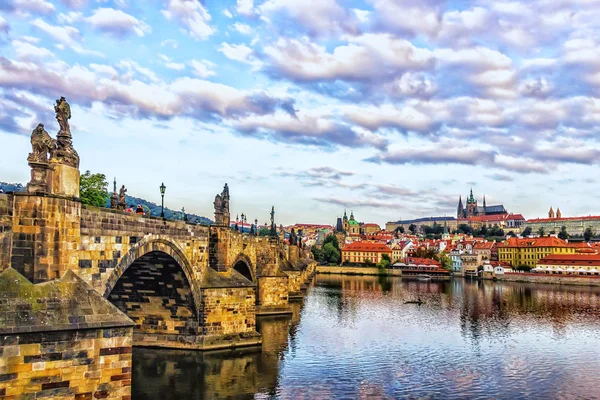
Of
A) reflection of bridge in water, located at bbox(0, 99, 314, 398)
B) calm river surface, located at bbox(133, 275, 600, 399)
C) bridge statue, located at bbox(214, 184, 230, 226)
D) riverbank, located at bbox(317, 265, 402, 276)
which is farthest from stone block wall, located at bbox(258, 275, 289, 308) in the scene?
riverbank, located at bbox(317, 265, 402, 276)

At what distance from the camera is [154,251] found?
25.4 meters

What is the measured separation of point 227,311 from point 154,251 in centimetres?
657

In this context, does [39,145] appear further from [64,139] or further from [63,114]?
[63,114]

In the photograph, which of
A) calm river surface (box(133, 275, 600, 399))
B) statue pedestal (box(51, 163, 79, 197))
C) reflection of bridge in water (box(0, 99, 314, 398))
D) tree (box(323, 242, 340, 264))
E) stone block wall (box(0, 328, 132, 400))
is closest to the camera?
stone block wall (box(0, 328, 132, 400))

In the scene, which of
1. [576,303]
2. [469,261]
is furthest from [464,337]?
[469,261]

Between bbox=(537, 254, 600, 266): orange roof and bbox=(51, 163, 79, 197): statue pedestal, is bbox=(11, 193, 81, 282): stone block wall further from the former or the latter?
bbox=(537, 254, 600, 266): orange roof

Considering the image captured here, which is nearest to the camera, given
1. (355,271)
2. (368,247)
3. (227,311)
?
(227,311)

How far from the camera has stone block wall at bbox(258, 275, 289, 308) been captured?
47344 mm

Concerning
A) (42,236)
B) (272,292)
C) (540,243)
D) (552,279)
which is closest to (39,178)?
(42,236)

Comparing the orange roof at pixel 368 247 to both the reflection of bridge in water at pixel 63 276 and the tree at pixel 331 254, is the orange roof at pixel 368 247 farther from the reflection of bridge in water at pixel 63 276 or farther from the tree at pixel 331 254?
the reflection of bridge in water at pixel 63 276

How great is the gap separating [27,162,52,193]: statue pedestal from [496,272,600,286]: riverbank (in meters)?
102

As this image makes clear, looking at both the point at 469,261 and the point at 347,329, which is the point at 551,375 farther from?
the point at 469,261

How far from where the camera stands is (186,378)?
24.4 m

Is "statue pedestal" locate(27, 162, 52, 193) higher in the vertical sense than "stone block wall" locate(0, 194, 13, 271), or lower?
higher
